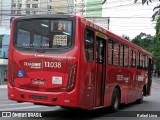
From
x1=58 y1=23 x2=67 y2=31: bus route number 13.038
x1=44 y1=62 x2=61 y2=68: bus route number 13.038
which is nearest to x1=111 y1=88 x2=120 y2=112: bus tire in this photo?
x1=44 y1=62 x2=61 y2=68: bus route number 13.038

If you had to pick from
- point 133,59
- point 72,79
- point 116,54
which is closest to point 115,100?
point 116,54

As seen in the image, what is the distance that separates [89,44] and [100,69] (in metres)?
1.42

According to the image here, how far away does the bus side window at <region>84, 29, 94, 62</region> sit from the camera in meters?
11.4

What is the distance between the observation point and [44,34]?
11.3 meters

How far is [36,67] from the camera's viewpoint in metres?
11.1

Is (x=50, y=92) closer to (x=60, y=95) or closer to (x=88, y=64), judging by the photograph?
(x=60, y=95)

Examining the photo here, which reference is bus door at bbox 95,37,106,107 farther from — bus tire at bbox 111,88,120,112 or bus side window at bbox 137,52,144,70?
bus side window at bbox 137,52,144,70

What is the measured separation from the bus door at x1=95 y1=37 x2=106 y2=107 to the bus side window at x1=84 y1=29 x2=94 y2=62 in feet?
1.83

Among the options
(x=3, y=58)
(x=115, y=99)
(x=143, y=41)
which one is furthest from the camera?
(x=143, y=41)

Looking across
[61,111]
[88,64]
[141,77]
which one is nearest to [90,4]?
[141,77]

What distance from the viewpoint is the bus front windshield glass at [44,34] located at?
11.1 meters

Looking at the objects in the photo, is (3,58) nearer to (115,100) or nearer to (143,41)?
(115,100)

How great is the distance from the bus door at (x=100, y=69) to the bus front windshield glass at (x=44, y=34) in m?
1.67

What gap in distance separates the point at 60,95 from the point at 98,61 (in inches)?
92.7
